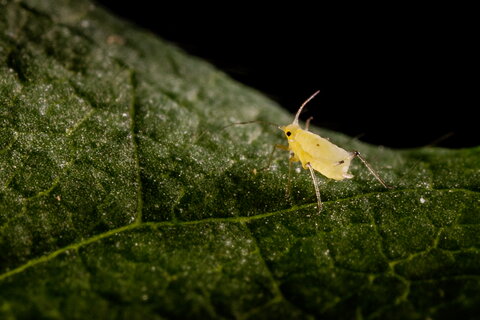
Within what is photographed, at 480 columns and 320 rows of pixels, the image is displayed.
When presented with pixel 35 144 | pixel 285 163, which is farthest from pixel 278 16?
pixel 35 144

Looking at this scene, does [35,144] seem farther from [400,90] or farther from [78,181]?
[400,90]

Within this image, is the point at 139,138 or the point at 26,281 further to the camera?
the point at 139,138

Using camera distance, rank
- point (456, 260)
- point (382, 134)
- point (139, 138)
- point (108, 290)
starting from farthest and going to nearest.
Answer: point (382, 134) < point (139, 138) < point (456, 260) < point (108, 290)

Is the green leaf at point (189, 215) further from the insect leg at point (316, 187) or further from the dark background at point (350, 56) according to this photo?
the dark background at point (350, 56)

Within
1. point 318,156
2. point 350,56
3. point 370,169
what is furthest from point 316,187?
point 350,56

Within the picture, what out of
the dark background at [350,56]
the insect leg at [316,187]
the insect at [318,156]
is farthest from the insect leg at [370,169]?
the dark background at [350,56]

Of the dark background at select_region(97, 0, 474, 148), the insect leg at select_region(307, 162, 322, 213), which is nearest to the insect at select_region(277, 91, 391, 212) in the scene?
the insect leg at select_region(307, 162, 322, 213)
